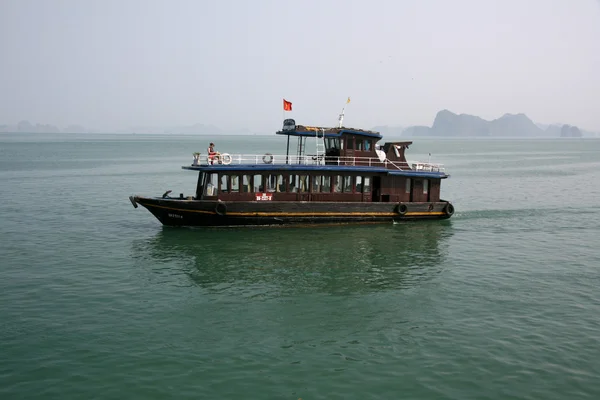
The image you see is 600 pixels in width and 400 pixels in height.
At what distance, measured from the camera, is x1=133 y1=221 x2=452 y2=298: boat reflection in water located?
19938mm

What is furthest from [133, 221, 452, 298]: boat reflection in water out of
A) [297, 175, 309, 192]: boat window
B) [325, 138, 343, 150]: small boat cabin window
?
[325, 138, 343, 150]: small boat cabin window

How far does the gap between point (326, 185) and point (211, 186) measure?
21.8 feet

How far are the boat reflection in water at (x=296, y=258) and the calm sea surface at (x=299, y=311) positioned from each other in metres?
0.13

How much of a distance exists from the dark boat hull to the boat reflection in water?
0.53m

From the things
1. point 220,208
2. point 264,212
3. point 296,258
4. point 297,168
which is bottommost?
point 296,258

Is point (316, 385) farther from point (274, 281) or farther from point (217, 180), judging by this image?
point (217, 180)

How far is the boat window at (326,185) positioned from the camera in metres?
30.3

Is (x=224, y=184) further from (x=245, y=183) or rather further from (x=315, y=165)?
(x=315, y=165)

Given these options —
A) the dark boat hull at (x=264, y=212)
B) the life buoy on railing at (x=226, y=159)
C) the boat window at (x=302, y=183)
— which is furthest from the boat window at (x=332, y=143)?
the life buoy on railing at (x=226, y=159)

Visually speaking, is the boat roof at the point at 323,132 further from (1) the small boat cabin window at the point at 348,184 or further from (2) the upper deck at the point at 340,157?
(1) the small boat cabin window at the point at 348,184

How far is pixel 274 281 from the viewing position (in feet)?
66.2

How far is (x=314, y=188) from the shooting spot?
3016 centimetres

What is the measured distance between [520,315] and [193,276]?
12.0 m

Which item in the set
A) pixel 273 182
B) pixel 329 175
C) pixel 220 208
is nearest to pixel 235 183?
pixel 220 208
